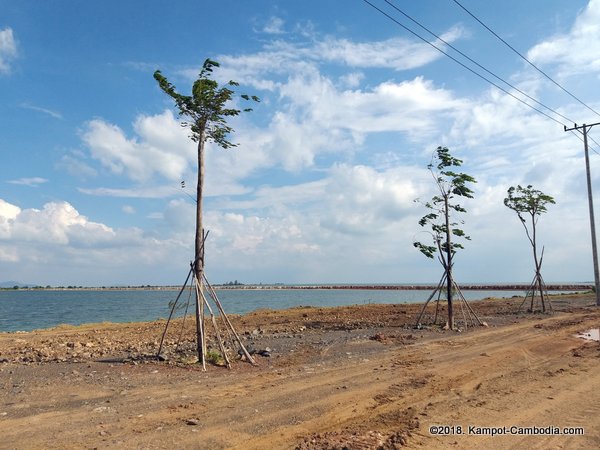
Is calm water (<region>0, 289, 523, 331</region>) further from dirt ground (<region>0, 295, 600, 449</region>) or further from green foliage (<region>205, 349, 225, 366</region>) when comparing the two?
dirt ground (<region>0, 295, 600, 449</region>)

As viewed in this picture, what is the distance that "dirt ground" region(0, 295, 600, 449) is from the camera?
250 inches

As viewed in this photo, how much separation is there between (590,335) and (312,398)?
1339 centimetres

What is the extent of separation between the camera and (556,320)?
21594mm

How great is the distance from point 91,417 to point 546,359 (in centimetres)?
1143

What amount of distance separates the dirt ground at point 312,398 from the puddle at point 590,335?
6.37 feet

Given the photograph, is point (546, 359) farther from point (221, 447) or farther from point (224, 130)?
point (224, 130)

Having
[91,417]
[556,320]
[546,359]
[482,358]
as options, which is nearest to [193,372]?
[91,417]

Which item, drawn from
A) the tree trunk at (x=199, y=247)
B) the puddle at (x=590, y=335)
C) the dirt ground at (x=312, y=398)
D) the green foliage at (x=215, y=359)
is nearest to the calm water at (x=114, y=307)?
the tree trunk at (x=199, y=247)

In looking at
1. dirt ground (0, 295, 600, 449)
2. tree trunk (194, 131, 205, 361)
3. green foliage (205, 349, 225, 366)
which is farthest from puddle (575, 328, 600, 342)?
tree trunk (194, 131, 205, 361)

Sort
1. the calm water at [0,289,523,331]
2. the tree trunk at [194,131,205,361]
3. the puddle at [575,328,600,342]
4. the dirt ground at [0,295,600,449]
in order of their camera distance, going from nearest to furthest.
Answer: the dirt ground at [0,295,600,449] < the tree trunk at [194,131,205,361] < the puddle at [575,328,600,342] < the calm water at [0,289,523,331]

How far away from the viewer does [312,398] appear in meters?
8.43

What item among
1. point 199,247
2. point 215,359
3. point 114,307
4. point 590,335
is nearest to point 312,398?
point 215,359

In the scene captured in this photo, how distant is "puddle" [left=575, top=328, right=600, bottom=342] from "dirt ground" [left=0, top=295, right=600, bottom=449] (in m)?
1.94

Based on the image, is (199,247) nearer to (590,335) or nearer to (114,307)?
(590,335)
